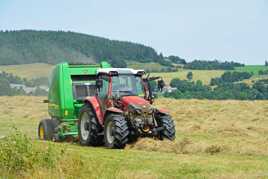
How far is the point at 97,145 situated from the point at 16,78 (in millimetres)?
48235

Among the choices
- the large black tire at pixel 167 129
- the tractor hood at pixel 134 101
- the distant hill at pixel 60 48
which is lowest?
the large black tire at pixel 167 129

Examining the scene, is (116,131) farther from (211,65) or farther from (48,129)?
(211,65)

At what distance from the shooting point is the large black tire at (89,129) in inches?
653

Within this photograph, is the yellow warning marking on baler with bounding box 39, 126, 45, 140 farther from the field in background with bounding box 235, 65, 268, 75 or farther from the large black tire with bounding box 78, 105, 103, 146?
the field in background with bounding box 235, 65, 268, 75

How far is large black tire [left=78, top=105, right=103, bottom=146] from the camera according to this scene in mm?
16589

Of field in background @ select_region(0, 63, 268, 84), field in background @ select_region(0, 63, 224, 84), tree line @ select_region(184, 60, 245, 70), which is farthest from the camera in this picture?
tree line @ select_region(184, 60, 245, 70)

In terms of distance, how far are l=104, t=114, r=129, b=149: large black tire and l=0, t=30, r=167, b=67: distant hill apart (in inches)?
1513

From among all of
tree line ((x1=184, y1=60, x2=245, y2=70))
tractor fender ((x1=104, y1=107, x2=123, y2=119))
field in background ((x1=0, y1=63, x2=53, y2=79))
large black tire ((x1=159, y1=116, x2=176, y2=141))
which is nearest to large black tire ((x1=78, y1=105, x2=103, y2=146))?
tractor fender ((x1=104, y1=107, x2=123, y2=119))

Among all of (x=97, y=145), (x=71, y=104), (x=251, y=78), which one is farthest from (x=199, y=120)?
(x=251, y=78)

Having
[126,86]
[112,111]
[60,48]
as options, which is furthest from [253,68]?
A: [112,111]

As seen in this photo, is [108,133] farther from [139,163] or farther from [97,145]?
[139,163]

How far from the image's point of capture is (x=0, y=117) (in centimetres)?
3219

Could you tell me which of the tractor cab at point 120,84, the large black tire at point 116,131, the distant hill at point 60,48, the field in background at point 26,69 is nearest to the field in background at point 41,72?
the field in background at point 26,69

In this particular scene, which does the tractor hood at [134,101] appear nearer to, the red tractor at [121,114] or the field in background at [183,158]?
the red tractor at [121,114]
